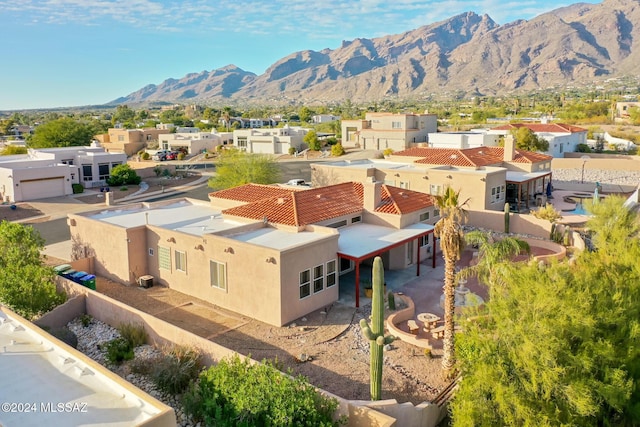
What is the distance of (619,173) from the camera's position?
196 feet

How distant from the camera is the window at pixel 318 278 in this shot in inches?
902

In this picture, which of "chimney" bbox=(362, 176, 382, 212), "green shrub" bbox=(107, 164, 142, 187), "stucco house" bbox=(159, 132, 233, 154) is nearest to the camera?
"chimney" bbox=(362, 176, 382, 212)

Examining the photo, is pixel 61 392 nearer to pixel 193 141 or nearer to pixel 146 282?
pixel 146 282

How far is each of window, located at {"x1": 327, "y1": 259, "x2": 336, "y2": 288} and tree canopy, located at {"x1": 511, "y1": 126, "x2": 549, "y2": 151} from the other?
46098 millimetres

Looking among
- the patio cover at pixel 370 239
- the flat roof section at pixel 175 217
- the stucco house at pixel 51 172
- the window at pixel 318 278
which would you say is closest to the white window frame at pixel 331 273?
the window at pixel 318 278

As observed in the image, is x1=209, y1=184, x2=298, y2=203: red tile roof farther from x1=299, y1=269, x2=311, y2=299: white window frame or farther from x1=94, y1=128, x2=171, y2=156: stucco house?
x1=94, y1=128, x2=171, y2=156: stucco house

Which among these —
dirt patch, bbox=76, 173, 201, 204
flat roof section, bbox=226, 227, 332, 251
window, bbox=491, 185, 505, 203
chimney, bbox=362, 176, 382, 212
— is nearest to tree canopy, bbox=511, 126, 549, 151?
window, bbox=491, 185, 505, 203

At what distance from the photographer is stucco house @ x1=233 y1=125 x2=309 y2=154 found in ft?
313

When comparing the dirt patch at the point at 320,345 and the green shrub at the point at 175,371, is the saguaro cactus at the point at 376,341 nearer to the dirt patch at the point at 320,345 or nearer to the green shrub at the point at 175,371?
the dirt patch at the point at 320,345

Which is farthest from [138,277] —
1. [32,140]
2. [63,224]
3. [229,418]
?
[32,140]

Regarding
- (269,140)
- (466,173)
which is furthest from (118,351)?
(269,140)

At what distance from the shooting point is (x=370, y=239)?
1056 inches

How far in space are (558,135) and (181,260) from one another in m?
58.2

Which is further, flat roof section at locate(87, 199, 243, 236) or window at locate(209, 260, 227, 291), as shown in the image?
flat roof section at locate(87, 199, 243, 236)
